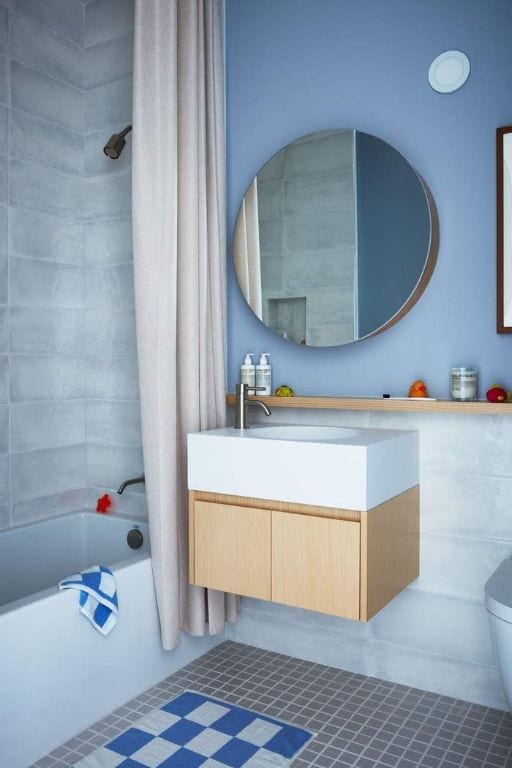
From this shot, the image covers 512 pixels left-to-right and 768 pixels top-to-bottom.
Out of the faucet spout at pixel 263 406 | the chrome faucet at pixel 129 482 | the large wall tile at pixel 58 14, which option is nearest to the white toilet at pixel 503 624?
the faucet spout at pixel 263 406

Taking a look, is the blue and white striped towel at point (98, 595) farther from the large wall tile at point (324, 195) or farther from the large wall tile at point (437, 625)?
the large wall tile at point (324, 195)

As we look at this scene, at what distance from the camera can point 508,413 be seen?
1908mm

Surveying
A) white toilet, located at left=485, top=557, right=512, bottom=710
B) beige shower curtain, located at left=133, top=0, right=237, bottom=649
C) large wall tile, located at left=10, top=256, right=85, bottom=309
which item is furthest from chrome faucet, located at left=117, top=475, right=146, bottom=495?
white toilet, located at left=485, top=557, right=512, bottom=710

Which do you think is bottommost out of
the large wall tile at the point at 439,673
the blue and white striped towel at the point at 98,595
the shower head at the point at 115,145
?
the large wall tile at the point at 439,673

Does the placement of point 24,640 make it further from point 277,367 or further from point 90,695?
point 277,367

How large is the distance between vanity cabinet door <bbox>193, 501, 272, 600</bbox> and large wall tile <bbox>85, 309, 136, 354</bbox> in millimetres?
961

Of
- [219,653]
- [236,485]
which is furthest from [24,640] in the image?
[219,653]

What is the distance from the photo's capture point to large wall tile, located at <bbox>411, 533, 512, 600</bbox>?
2.05 m

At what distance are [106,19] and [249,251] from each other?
1.28 meters

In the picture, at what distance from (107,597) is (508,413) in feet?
4.36

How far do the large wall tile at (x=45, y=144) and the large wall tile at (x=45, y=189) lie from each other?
1.4 inches

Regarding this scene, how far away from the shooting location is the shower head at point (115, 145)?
2545mm

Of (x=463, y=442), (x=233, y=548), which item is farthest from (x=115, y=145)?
(x=463, y=442)

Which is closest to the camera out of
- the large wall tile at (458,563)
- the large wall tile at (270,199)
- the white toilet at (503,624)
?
the white toilet at (503,624)
